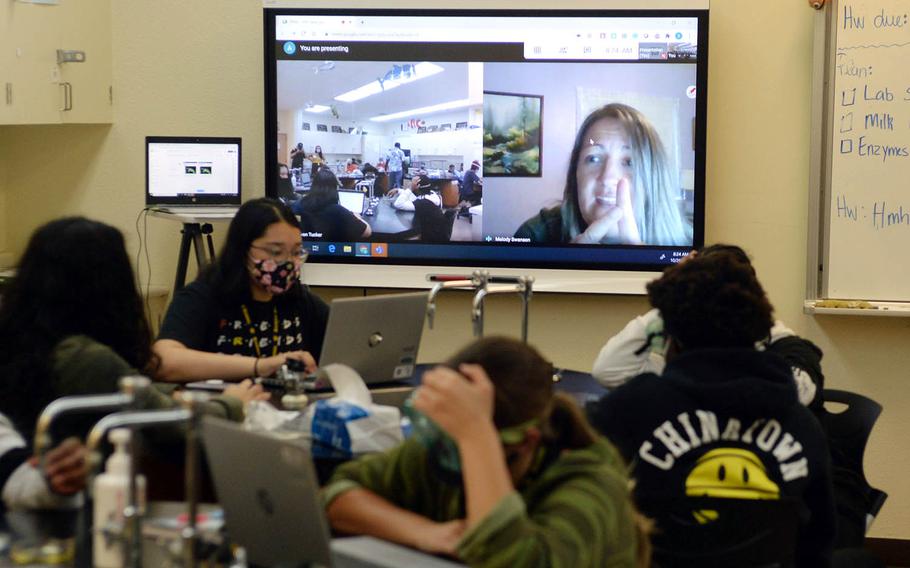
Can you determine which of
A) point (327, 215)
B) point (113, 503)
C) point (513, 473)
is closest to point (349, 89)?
point (327, 215)

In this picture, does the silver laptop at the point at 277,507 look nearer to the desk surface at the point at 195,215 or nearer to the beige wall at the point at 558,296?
the desk surface at the point at 195,215

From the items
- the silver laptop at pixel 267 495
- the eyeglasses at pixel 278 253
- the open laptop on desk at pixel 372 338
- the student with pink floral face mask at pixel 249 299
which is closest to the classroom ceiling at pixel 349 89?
the student with pink floral face mask at pixel 249 299

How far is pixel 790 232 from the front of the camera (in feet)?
15.0

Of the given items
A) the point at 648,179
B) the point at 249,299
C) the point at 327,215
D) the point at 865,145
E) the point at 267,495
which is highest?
the point at 865,145

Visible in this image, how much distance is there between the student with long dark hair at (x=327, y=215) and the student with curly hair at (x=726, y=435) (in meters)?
2.47

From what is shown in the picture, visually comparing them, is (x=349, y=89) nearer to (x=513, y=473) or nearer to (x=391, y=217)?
(x=391, y=217)

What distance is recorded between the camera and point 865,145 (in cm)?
436

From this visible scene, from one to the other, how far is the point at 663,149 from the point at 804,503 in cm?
242

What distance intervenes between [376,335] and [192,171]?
1.68 metres

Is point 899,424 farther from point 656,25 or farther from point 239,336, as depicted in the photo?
point 239,336

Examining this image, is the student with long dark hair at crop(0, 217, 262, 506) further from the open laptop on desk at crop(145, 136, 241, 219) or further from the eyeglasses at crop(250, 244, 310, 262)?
the open laptop on desk at crop(145, 136, 241, 219)

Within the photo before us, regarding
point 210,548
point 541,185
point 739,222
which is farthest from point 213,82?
point 210,548

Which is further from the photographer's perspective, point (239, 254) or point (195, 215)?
→ point (195, 215)

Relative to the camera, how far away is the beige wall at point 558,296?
14.9 feet
